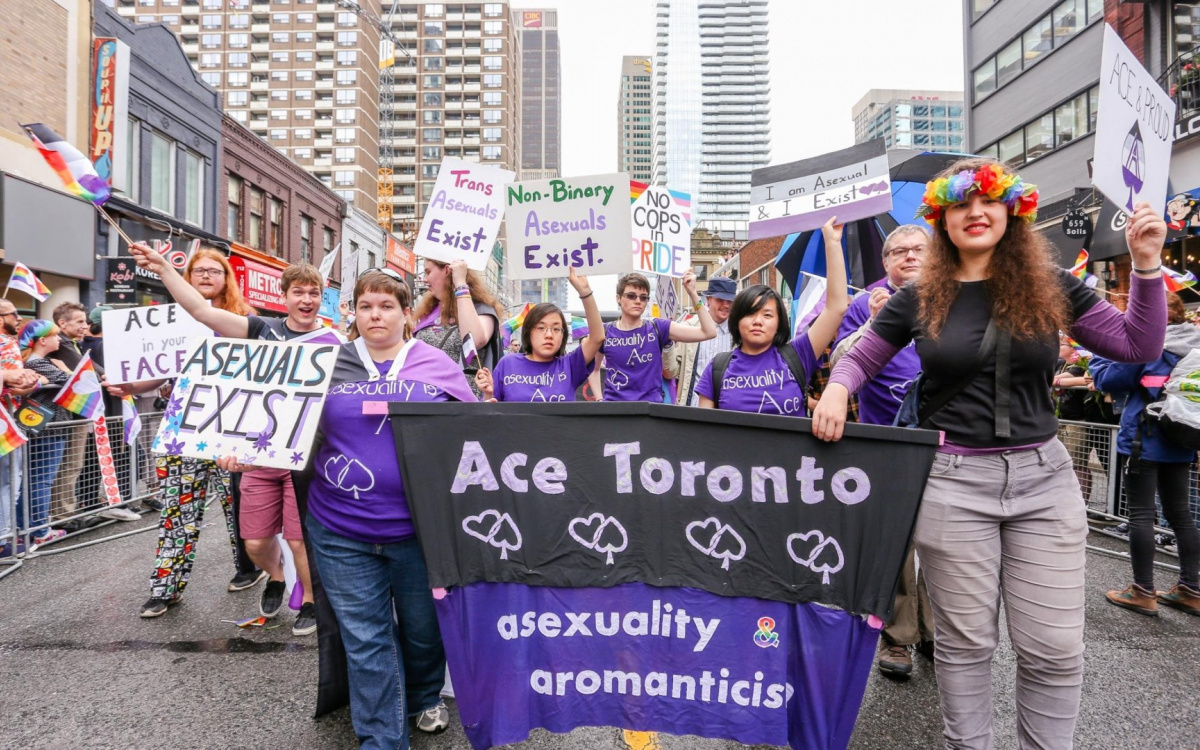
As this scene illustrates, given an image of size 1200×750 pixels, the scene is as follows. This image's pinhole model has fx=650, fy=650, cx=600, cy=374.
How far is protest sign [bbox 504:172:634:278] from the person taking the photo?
4.83 metres

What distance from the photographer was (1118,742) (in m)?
2.71

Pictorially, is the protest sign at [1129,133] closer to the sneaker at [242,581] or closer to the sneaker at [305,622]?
the sneaker at [305,622]

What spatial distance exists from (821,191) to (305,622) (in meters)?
4.38

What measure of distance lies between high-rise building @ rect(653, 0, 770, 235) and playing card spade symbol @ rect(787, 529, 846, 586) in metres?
140

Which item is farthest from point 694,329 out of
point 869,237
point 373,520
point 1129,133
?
point 373,520

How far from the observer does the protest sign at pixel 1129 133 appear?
270 centimetres

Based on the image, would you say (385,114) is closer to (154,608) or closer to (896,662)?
(154,608)

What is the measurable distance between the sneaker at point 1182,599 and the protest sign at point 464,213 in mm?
5122

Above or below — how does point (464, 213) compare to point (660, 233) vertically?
below

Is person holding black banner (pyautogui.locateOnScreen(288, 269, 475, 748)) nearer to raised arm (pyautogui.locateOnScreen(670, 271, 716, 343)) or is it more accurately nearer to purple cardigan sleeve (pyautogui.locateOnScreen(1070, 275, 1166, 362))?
purple cardigan sleeve (pyautogui.locateOnScreen(1070, 275, 1166, 362))

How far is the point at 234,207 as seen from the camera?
22422 mm

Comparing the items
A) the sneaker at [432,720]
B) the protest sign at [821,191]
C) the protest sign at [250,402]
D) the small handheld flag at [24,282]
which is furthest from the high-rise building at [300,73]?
the sneaker at [432,720]

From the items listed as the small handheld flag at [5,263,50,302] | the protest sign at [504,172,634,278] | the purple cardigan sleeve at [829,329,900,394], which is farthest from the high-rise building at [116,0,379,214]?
the purple cardigan sleeve at [829,329,900,394]

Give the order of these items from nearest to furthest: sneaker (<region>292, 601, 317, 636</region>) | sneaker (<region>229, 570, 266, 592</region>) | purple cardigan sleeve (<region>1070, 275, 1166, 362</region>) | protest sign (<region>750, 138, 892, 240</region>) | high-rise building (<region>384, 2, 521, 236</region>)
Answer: purple cardigan sleeve (<region>1070, 275, 1166, 362</region>) → sneaker (<region>292, 601, 317, 636</region>) → protest sign (<region>750, 138, 892, 240</region>) → sneaker (<region>229, 570, 266, 592</region>) → high-rise building (<region>384, 2, 521, 236</region>)
